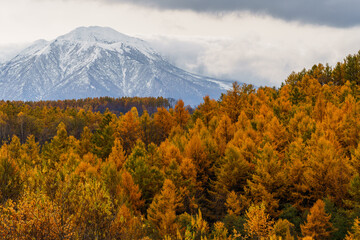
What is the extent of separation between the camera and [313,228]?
25328 mm

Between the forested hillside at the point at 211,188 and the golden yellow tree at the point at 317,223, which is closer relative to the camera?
the forested hillside at the point at 211,188

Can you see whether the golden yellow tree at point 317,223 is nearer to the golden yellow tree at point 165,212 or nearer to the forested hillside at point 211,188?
the forested hillside at point 211,188

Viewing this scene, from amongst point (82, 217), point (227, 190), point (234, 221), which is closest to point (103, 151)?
point (227, 190)

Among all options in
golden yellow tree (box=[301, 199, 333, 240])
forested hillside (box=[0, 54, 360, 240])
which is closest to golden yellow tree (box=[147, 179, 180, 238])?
forested hillside (box=[0, 54, 360, 240])

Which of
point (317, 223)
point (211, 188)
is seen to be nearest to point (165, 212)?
point (211, 188)

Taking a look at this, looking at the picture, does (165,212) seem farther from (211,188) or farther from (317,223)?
(317,223)

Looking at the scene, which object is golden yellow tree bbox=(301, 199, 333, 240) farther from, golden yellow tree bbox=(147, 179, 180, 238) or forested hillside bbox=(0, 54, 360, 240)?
golden yellow tree bbox=(147, 179, 180, 238)

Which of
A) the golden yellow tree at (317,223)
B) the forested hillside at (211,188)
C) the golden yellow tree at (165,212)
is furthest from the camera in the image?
the golden yellow tree at (165,212)

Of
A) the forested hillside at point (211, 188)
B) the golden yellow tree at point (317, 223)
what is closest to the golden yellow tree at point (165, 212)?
the forested hillside at point (211, 188)

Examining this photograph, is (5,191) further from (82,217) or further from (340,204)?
(340,204)

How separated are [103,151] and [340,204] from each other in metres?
39.8

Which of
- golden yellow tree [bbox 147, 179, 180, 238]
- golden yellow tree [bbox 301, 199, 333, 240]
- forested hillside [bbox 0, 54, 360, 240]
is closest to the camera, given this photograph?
forested hillside [bbox 0, 54, 360, 240]

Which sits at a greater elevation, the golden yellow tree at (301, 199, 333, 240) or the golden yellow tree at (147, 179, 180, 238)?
the golden yellow tree at (301, 199, 333, 240)

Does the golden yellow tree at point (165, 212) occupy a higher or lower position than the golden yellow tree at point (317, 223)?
lower
